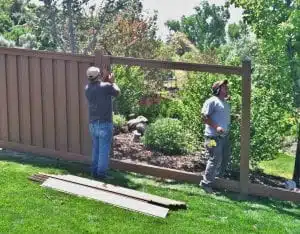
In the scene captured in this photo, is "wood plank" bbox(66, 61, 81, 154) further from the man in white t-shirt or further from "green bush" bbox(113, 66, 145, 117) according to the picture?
"green bush" bbox(113, 66, 145, 117)

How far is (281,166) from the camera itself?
11.9m

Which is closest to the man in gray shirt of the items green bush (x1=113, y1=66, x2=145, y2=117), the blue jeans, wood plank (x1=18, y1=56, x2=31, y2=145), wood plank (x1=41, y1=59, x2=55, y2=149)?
the blue jeans

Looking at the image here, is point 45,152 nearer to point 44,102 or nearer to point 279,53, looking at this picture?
point 44,102

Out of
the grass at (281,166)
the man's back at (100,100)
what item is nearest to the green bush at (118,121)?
the grass at (281,166)

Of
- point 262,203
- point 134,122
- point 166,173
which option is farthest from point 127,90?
point 262,203

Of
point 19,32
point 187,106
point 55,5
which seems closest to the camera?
point 187,106

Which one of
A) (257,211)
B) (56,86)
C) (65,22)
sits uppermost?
(65,22)

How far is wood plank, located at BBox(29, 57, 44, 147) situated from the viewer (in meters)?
8.36

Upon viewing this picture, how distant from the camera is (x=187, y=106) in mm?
9367

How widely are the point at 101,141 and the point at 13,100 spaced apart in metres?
2.08

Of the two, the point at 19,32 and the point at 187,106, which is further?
the point at 19,32

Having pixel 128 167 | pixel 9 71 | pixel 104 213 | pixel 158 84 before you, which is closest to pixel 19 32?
pixel 158 84

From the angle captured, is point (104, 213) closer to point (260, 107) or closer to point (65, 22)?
point (260, 107)

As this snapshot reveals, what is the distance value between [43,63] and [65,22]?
4.46 metres
